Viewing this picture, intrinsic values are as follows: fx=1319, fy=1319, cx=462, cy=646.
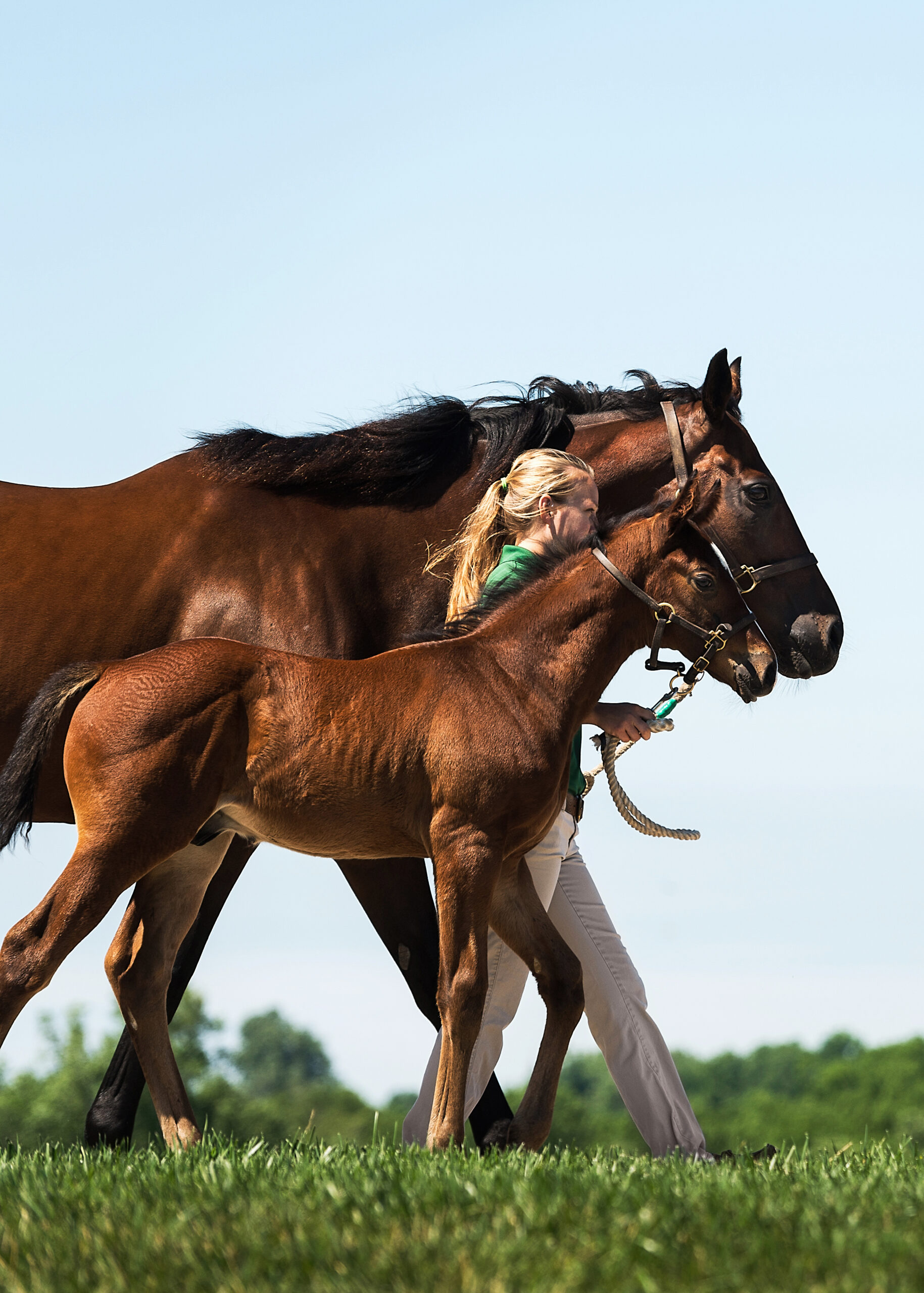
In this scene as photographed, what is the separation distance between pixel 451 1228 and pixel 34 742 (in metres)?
2.07

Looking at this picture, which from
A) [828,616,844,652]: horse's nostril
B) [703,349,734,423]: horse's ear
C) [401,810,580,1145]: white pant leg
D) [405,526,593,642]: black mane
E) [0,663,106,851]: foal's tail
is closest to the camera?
[0,663,106,851]: foal's tail

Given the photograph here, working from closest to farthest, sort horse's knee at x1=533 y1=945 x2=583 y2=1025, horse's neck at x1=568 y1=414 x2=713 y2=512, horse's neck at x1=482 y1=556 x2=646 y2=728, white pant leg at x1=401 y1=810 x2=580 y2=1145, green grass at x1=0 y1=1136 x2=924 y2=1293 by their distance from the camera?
green grass at x1=0 y1=1136 x2=924 y2=1293
horse's neck at x1=482 y1=556 x2=646 y2=728
horse's knee at x1=533 y1=945 x2=583 y2=1025
white pant leg at x1=401 y1=810 x2=580 y2=1145
horse's neck at x1=568 y1=414 x2=713 y2=512

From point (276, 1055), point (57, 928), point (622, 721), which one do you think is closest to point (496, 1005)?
point (622, 721)

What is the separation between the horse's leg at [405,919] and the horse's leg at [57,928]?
62.1 inches

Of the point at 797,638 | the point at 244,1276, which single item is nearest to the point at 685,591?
the point at 797,638

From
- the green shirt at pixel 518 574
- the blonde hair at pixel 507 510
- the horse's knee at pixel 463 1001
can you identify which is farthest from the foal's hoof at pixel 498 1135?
the blonde hair at pixel 507 510

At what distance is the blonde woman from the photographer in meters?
4.73

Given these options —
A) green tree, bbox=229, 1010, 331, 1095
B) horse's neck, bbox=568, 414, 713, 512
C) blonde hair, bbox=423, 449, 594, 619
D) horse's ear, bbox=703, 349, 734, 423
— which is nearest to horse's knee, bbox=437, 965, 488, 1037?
blonde hair, bbox=423, 449, 594, 619

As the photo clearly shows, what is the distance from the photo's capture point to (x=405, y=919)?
5.27 metres

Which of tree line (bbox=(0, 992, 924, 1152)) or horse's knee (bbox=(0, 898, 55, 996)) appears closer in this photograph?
horse's knee (bbox=(0, 898, 55, 996))

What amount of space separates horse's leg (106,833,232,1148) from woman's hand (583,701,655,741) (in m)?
1.33

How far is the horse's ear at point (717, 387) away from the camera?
219 inches

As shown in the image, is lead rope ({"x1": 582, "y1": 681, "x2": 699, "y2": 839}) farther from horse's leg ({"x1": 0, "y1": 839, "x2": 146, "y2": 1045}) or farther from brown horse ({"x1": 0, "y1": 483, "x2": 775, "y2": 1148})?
horse's leg ({"x1": 0, "y1": 839, "x2": 146, "y2": 1045})

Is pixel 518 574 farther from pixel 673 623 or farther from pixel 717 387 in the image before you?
pixel 717 387
